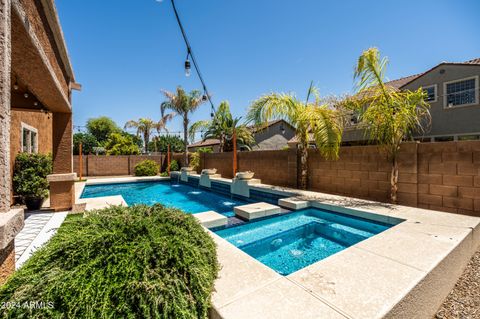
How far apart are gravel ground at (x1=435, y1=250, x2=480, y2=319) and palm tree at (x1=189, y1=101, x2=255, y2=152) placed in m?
12.6

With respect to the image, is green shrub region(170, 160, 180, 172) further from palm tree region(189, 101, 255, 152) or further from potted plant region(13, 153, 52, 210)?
potted plant region(13, 153, 52, 210)

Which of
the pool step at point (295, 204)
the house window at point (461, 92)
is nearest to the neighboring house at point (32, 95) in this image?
the pool step at point (295, 204)

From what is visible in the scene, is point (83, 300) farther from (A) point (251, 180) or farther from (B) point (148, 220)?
(A) point (251, 180)

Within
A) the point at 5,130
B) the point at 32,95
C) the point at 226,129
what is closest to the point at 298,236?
the point at 5,130

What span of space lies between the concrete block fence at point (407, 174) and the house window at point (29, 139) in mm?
9142

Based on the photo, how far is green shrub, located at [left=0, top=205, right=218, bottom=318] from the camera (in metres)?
1.35

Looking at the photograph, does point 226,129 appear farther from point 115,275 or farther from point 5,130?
point 115,275

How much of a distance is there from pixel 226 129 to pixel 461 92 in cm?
1308

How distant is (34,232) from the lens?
13.7 feet

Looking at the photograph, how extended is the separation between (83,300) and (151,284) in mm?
402

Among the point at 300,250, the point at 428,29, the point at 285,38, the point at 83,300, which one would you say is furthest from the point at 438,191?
the point at 285,38

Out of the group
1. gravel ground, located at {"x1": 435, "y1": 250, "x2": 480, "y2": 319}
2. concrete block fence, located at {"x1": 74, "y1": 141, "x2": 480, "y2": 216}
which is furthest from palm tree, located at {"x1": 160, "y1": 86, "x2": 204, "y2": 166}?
gravel ground, located at {"x1": 435, "y1": 250, "x2": 480, "y2": 319}

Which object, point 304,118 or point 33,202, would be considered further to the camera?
point 304,118

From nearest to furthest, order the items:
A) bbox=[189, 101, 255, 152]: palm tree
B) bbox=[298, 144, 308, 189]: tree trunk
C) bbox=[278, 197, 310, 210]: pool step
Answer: bbox=[278, 197, 310, 210]: pool step
bbox=[298, 144, 308, 189]: tree trunk
bbox=[189, 101, 255, 152]: palm tree
